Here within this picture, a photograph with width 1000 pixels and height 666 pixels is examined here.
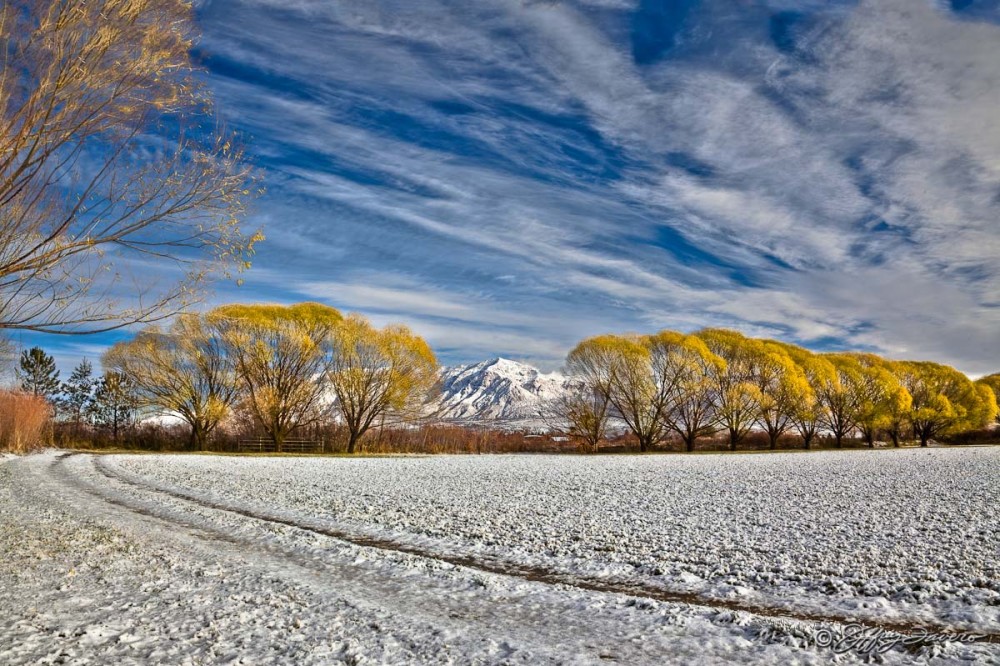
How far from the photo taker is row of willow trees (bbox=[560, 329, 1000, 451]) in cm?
4766

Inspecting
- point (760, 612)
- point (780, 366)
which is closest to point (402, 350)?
point (780, 366)

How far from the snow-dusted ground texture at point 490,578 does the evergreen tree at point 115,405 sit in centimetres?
3547

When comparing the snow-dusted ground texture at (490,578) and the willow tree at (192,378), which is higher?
the willow tree at (192,378)

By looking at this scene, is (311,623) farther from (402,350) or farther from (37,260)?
(402,350)

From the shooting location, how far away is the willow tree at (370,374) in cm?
4266

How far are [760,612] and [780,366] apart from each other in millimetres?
49596

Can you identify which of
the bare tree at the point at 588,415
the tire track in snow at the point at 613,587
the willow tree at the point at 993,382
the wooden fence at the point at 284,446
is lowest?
the wooden fence at the point at 284,446

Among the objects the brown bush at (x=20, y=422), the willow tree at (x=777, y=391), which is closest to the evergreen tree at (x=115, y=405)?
the brown bush at (x=20, y=422)

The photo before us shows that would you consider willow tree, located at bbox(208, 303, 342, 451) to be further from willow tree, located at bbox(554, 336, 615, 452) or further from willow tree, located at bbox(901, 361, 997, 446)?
willow tree, located at bbox(901, 361, 997, 446)

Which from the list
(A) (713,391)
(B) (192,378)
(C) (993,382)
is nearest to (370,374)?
(B) (192,378)

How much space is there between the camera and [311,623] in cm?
542

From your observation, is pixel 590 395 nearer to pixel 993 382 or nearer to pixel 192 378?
pixel 192 378

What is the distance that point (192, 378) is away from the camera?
43.6m

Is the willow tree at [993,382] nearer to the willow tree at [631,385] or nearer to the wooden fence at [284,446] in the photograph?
the willow tree at [631,385]
